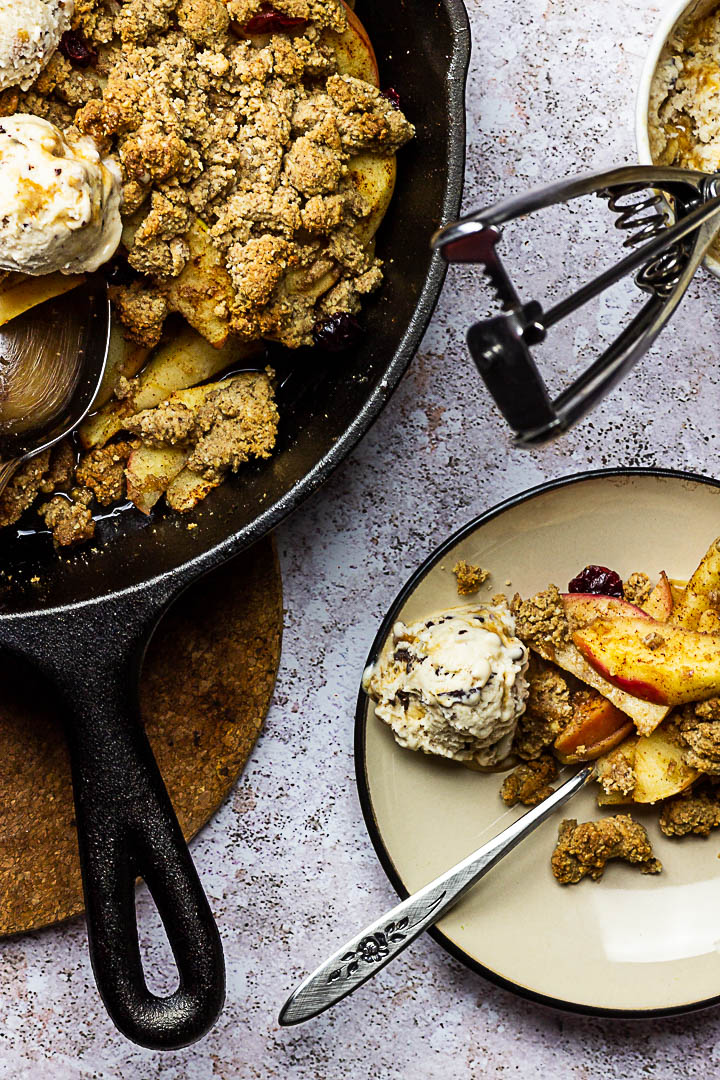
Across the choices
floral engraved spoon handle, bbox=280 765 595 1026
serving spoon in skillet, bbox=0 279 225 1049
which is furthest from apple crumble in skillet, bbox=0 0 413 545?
floral engraved spoon handle, bbox=280 765 595 1026

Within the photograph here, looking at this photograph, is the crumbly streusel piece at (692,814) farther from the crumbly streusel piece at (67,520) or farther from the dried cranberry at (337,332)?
the crumbly streusel piece at (67,520)

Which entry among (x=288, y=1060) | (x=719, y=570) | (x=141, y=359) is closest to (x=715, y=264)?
(x=719, y=570)

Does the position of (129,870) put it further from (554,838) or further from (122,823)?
(554,838)

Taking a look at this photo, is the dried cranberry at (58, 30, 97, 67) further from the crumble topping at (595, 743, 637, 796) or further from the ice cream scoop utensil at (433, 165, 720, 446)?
the crumble topping at (595, 743, 637, 796)

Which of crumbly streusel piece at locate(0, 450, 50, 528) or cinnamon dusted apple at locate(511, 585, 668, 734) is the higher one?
crumbly streusel piece at locate(0, 450, 50, 528)

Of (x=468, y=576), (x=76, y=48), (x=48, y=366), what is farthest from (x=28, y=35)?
(x=468, y=576)
